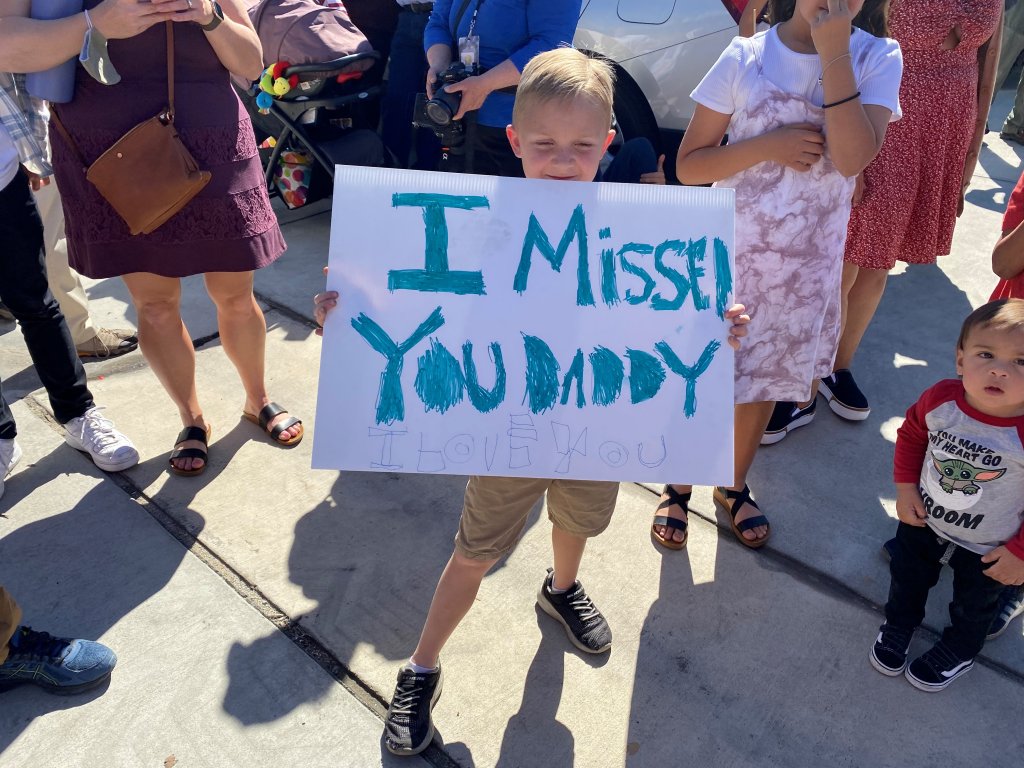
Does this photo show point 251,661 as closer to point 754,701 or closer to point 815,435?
point 754,701

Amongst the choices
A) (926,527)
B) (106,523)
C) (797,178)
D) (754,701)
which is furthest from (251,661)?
(797,178)

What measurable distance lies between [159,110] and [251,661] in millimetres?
1568

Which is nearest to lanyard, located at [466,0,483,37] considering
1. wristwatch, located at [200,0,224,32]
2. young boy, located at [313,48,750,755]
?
wristwatch, located at [200,0,224,32]

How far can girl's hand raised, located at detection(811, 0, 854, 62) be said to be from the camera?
73.8 inches

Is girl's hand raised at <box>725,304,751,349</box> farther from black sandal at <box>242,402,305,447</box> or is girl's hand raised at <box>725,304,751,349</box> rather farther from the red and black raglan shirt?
black sandal at <box>242,402,305,447</box>

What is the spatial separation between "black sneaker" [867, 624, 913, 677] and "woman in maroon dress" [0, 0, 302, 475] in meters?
2.17

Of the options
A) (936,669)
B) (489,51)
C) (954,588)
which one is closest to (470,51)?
(489,51)

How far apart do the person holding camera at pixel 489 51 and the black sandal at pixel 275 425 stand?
123cm

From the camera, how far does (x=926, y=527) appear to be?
6.75 feet

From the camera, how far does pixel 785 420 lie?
3105mm

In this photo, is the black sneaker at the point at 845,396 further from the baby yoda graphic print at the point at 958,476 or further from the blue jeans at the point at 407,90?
the blue jeans at the point at 407,90

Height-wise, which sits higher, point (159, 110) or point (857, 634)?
point (159, 110)

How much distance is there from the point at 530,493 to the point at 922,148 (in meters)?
2.19

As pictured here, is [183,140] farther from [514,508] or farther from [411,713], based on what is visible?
[411,713]
